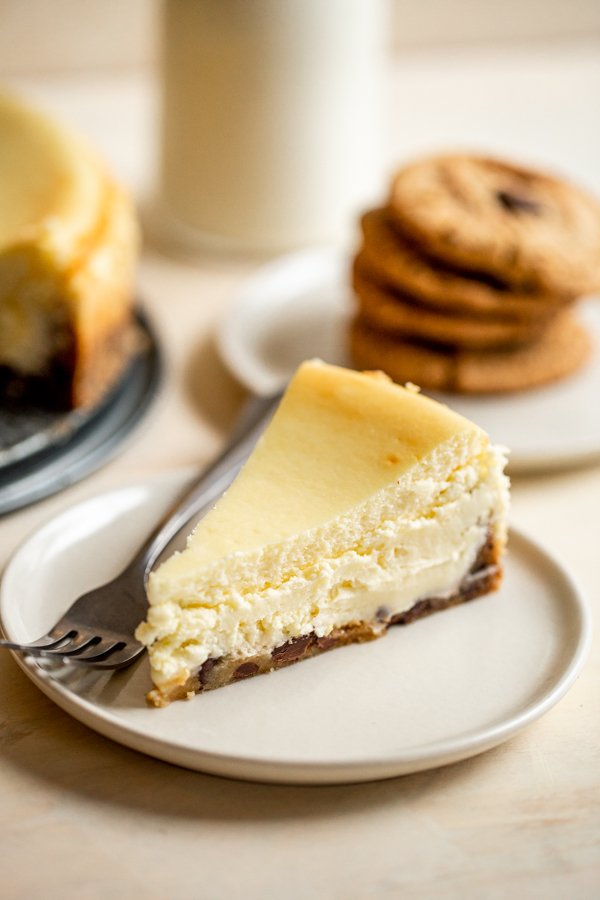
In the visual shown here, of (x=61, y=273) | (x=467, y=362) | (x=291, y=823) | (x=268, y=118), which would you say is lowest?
(x=291, y=823)

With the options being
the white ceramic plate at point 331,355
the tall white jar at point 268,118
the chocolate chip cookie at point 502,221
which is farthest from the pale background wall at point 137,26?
the chocolate chip cookie at point 502,221

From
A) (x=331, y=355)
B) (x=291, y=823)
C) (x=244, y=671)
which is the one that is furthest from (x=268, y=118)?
(x=291, y=823)

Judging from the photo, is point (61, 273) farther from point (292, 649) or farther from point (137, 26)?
point (137, 26)

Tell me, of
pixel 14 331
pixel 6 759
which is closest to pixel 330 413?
pixel 6 759

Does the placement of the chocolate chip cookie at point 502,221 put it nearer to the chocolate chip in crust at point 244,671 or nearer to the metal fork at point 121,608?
the metal fork at point 121,608

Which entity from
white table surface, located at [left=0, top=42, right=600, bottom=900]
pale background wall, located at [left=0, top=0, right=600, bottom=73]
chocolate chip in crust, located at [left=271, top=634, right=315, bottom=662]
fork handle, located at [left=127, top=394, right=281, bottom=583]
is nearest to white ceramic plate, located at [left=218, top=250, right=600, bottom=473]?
fork handle, located at [left=127, top=394, right=281, bottom=583]

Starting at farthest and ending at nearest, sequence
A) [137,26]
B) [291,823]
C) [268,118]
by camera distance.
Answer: [137,26]
[268,118]
[291,823]

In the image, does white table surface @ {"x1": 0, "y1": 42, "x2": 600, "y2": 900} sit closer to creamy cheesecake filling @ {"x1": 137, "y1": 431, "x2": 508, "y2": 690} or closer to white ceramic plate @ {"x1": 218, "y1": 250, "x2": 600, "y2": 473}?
creamy cheesecake filling @ {"x1": 137, "y1": 431, "x2": 508, "y2": 690}

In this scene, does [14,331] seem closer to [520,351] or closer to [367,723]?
[520,351]
